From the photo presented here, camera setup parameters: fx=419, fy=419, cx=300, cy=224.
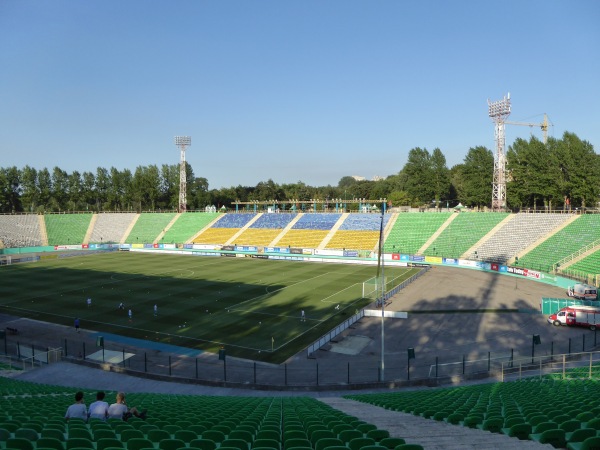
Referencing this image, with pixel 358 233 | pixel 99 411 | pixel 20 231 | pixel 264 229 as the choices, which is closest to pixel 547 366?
pixel 99 411

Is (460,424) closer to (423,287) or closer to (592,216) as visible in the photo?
(423,287)

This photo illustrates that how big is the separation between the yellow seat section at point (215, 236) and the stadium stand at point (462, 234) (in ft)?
139

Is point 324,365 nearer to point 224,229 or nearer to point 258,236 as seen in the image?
point 258,236

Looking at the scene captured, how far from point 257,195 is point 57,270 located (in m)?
113

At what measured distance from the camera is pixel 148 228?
10206 cm

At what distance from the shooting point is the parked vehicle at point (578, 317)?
104ft

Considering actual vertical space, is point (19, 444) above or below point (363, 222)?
below

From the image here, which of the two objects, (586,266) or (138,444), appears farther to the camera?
(586,266)

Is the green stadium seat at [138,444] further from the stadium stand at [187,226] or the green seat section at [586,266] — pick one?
the stadium stand at [187,226]

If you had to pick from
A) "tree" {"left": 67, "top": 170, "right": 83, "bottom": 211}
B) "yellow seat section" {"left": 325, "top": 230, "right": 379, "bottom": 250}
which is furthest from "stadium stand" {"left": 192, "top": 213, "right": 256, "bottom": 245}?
"tree" {"left": 67, "top": 170, "right": 83, "bottom": 211}

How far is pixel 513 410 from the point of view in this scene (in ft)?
34.8

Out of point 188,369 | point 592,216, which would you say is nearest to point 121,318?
point 188,369

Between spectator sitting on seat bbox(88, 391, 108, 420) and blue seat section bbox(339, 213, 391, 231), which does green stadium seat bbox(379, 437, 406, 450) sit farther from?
blue seat section bbox(339, 213, 391, 231)

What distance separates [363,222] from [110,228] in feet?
202
